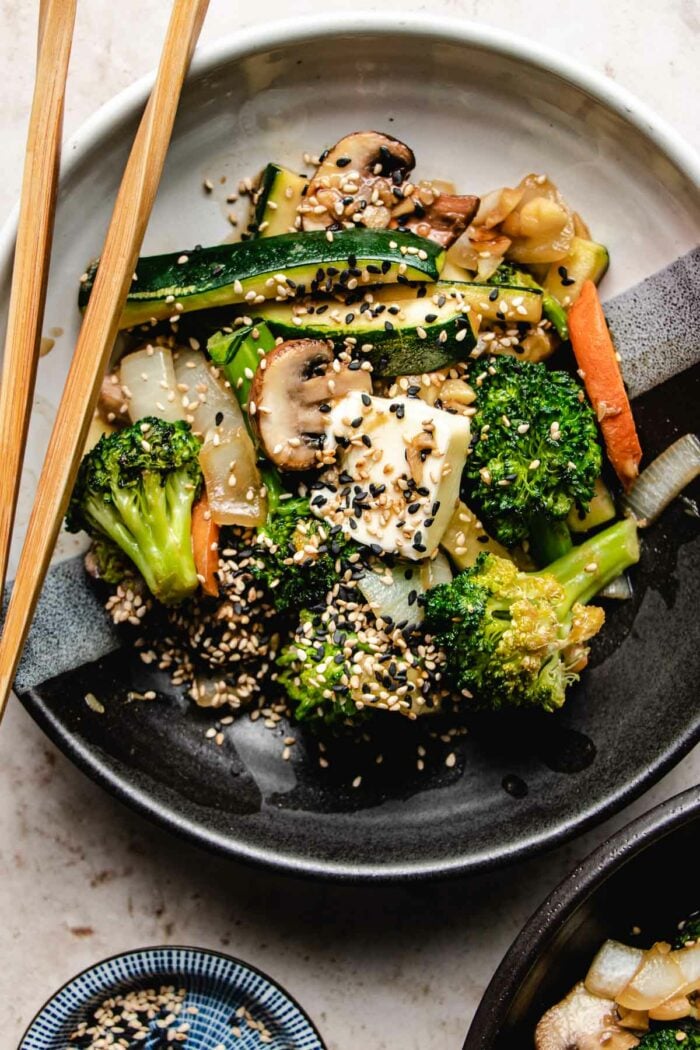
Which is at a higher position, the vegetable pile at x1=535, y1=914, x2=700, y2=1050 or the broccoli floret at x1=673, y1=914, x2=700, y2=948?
the broccoli floret at x1=673, y1=914, x2=700, y2=948

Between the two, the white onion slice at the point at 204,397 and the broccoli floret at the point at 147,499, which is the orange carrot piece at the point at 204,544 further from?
the white onion slice at the point at 204,397

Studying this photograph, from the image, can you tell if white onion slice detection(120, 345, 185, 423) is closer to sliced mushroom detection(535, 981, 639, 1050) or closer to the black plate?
the black plate

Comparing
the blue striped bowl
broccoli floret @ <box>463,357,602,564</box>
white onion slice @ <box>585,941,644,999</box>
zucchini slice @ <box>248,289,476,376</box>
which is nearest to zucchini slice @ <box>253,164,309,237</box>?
zucchini slice @ <box>248,289,476,376</box>

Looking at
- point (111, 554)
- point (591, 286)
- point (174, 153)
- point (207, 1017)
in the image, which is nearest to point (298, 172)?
point (174, 153)

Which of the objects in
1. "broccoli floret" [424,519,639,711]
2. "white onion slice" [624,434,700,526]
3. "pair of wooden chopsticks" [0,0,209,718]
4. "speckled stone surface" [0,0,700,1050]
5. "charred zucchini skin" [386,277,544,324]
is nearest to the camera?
"pair of wooden chopsticks" [0,0,209,718]

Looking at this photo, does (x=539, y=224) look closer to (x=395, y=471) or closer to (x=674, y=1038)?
(x=395, y=471)

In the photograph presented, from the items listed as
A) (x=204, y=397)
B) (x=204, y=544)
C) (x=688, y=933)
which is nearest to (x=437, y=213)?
(x=204, y=397)

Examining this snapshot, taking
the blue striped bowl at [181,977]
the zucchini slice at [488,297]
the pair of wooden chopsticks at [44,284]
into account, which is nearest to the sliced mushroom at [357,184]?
the zucchini slice at [488,297]
